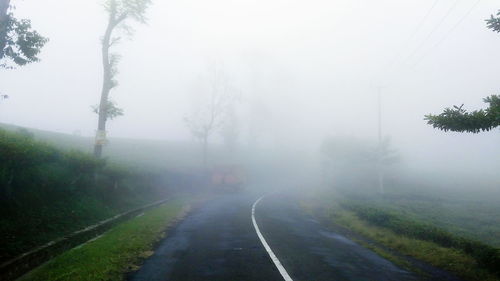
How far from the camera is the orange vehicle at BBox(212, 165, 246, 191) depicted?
41.2 m

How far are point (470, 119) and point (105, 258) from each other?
8.97 metres

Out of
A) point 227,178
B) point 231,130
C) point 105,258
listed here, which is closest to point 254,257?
point 105,258

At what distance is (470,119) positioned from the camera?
857 centimetres

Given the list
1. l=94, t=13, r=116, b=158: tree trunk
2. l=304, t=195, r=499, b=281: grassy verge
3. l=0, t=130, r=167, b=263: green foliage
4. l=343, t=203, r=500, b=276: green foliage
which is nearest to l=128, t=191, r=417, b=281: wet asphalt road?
l=304, t=195, r=499, b=281: grassy verge

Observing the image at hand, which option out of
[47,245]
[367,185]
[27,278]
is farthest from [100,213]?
[367,185]

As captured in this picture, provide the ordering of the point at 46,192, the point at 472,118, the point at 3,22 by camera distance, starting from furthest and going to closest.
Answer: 1. the point at 46,192
2. the point at 3,22
3. the point at 472,118

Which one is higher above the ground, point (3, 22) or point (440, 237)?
point (3, 22)

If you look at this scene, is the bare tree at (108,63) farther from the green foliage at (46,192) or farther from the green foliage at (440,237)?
the green foliage at (440,237)

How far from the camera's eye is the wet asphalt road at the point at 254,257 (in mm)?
8266

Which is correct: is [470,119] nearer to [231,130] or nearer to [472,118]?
[472,118]

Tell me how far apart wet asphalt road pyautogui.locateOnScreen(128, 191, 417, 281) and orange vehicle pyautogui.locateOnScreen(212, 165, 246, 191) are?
2526 centimetres

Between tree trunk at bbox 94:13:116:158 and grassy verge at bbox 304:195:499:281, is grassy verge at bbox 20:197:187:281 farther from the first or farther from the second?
tree trunk at bbox 94:13:116:158

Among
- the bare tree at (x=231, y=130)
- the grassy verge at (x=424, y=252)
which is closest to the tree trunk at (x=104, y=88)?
the grassy verge at (x=424, y=252)

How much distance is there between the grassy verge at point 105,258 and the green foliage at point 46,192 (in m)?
1.22
